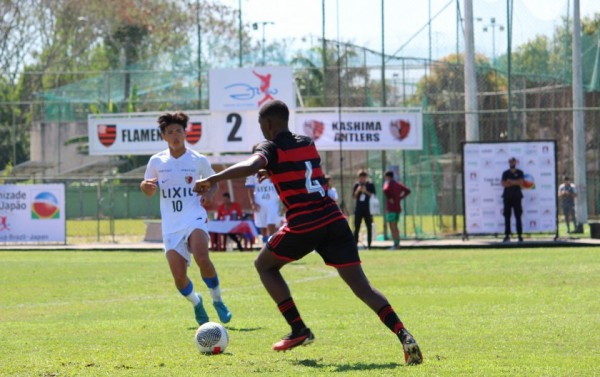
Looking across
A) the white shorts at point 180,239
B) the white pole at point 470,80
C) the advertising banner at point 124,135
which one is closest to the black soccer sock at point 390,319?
the white shorts at point 180,239

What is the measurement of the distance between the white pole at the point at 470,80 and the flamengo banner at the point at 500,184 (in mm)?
2837

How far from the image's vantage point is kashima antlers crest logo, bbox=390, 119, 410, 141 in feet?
103

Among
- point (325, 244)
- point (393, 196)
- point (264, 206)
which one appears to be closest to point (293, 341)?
point (325, 244)

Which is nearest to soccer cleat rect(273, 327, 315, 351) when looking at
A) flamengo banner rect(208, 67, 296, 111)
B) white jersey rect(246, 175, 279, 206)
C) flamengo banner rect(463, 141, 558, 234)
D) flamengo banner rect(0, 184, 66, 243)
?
white jersey rect(246, 175, 279, 206)

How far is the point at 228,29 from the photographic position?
55.7m

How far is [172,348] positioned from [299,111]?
71.7 ft

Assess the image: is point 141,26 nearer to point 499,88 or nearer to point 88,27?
point 88,27

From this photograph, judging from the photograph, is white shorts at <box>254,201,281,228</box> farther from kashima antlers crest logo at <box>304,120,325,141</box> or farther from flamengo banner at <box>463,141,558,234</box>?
flamengo banner at <box>463,141,558,234</box>

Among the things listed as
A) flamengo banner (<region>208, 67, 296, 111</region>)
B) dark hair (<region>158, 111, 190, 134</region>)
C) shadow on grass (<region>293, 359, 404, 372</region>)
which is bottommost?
shadow on grass (<region>293, 359, 404, 372</region>)

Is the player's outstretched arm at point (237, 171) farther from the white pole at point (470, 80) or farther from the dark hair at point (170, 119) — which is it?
the white pole at point (470, 80)

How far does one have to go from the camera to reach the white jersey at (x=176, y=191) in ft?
37.8

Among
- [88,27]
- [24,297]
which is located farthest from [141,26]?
[24,297]

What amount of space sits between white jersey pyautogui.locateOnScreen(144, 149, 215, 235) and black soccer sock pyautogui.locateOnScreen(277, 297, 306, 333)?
2.50 metres

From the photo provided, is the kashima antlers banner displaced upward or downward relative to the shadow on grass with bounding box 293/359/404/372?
upward
